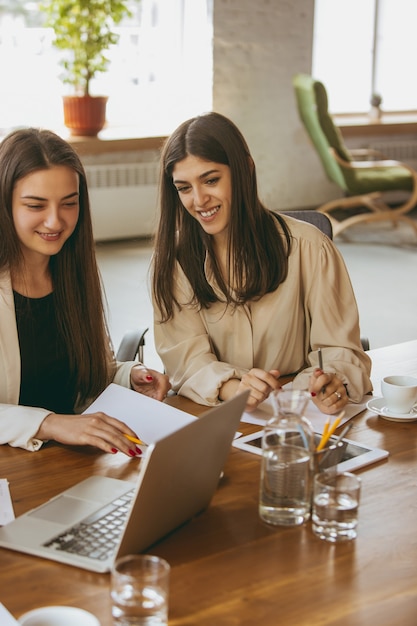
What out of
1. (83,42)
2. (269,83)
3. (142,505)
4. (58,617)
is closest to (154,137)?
(83,42)

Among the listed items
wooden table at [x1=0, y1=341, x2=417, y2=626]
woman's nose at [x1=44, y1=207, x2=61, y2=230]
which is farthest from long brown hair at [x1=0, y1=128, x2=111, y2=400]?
wooden table at [x1=0, y1=341, x2=417, y2=626]

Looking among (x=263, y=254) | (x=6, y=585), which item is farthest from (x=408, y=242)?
(x=6, y=585)

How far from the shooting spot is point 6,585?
130 centimetres

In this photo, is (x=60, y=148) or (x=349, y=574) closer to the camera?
(x=349, y=574)

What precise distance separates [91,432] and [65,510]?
252 millimetres

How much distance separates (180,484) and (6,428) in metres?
0.55

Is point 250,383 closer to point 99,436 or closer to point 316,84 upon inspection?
point 99,436

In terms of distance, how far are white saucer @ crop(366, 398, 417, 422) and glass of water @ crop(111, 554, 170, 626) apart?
930 mm

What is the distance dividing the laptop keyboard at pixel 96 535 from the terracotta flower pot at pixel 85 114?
5.44 metres

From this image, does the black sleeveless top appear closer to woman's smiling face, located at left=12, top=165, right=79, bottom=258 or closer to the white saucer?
woman's smiling face, located at left=12, top=165, right=79, bottom=258

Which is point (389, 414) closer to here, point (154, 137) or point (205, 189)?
point (205, 189)

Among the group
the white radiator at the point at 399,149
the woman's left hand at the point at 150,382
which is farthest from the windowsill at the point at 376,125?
the woman's left hand at the point at 150,382

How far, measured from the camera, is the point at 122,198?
23.2ft

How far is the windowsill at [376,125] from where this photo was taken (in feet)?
26.1
